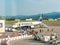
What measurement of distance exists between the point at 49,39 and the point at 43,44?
622 millimetres

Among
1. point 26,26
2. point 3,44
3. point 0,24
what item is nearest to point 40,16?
point 26,26

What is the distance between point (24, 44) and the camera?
9836 mm

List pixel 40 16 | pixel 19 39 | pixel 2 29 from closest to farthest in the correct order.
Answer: pixel 19 39
pixel 2 29
pixel 40 16

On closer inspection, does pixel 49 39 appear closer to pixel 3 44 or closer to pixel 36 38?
pixel 36 38

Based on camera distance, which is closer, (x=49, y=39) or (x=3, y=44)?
(x=3, y=44)

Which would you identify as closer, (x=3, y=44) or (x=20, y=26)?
(x=3, y=44)

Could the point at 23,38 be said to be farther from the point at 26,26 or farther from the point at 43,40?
the point at 26,26

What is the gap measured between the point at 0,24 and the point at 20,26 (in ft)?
21.7

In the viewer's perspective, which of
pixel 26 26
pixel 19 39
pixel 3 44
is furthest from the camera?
pixel 26 26

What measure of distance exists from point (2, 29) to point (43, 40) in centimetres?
425

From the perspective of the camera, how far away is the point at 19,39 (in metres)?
11.2

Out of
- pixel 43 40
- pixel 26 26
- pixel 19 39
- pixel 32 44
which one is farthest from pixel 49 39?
pixel 26 26

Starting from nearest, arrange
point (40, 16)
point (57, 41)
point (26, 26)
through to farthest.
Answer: point (57, 41) < point (26, 26) < point (40, 16)

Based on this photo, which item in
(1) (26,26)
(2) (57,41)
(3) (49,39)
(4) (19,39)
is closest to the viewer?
(2) (57,41)
